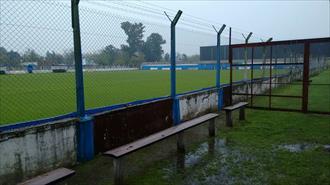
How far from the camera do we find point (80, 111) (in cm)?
441

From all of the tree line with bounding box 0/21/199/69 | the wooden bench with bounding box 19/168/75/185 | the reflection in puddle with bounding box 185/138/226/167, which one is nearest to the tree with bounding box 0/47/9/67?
the tree line with bounding box 0/21/199/69

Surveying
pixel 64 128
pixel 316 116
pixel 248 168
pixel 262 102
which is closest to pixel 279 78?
pixel 262 102

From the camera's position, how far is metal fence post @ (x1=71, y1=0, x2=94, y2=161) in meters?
4.30

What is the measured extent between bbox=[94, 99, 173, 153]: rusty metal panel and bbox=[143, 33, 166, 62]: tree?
138 cm

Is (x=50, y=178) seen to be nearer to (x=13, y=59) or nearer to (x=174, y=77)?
(x=13, y=59)

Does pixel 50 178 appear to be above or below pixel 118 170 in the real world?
above

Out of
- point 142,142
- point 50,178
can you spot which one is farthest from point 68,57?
point 50,178

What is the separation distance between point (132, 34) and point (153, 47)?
1161 millimetres

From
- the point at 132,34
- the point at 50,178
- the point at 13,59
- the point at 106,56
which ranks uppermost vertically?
the point at 132,34

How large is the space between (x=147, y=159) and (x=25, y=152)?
6.21 ft

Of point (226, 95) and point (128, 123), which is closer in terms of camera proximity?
point (128, 123)

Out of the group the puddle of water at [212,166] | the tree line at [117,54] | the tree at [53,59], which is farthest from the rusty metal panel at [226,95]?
the tree at [53,59]

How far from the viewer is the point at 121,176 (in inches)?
145

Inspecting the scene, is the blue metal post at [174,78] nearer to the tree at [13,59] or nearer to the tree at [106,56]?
the tree at [106,56]
